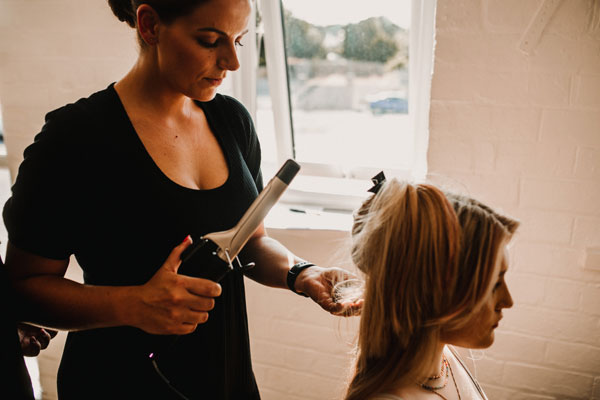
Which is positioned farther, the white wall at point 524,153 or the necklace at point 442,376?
the white wall at point 524,153

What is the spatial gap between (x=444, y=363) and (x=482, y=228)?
34 centimetres

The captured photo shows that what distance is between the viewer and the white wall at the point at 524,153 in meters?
1.29

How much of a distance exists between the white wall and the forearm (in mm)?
942

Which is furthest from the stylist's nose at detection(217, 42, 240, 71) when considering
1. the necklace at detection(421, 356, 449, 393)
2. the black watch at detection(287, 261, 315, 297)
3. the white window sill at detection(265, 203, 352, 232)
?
the white window sill at detection(265, 203, 352, 232)

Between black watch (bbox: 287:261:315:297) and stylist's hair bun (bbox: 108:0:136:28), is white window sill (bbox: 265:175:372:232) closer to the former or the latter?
black watch (bbox: 287:261:315:297)

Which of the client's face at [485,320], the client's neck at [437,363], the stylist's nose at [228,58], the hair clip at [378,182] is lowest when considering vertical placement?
the client's neck at [437,363]

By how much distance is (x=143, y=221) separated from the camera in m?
0.84

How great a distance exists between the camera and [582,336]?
1.43 m

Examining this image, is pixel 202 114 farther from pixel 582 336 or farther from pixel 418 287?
pixel 582 336

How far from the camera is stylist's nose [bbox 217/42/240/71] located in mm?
862

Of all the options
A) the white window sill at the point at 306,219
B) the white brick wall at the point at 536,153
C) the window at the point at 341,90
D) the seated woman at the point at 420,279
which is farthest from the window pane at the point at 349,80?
the seated woman at the point at 420,279

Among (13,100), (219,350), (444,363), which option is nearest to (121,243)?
(219,350)

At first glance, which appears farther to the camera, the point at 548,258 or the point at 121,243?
the point at 548,258

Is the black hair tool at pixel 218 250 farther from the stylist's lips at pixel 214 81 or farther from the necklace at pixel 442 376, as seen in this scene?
the necklace at pixel 442 376
